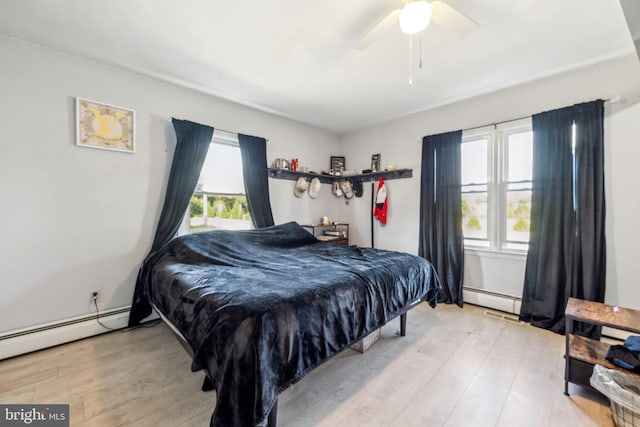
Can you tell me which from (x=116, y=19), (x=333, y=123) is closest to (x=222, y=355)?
(x=116, y=19)

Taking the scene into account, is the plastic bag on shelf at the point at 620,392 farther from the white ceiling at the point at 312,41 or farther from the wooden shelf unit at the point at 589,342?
A: the white ceiling at the point at 312,41

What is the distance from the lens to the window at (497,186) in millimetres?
3105

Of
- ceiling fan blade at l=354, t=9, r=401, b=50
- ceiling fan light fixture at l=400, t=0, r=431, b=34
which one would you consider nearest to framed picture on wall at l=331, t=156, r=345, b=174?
ceiling fan blade at l=354, t=9, r=401, b=50

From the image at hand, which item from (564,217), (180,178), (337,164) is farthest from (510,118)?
(180,178)

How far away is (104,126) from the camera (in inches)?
102

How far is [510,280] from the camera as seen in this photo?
3.13m

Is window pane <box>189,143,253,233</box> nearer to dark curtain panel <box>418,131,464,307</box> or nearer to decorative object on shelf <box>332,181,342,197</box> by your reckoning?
decorative object on shelf <box>332,181,342,197</box>

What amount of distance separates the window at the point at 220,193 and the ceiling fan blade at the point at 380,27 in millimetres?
2158

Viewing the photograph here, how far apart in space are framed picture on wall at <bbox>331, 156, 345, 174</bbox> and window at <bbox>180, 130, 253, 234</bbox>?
182 centimetres

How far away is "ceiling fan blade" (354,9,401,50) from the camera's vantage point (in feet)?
5.61

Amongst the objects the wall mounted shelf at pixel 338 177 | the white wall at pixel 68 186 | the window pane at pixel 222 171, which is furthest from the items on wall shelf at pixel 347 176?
the white wall at pixel 68 186

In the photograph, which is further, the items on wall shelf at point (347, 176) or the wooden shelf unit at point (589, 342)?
the items on wall shelf at point (347, 176)

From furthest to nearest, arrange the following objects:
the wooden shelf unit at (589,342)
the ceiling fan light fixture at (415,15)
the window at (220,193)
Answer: the window at (220,193), the wooden shelf unit at (589,342), the ceiling fan light fixture at (415,15)

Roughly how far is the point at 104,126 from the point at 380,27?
270cm
